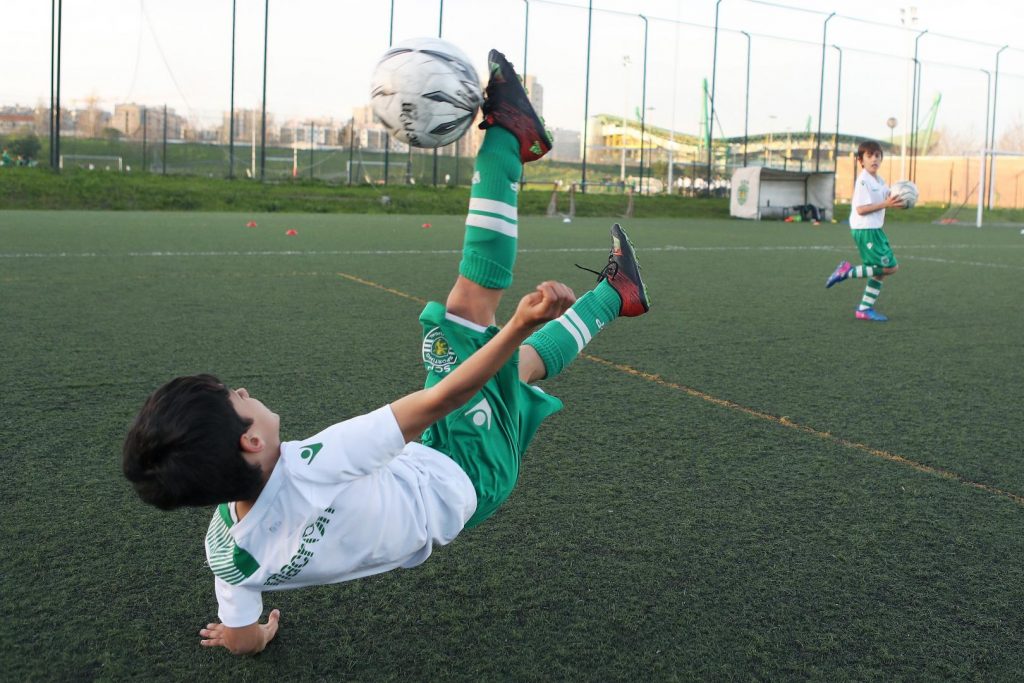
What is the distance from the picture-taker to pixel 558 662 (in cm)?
210

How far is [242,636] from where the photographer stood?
6.74 feet

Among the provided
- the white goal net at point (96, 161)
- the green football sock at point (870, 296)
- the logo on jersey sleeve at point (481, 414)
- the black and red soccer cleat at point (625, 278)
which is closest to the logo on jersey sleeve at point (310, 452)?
the logo on jersey sleeve at point (481, 414)

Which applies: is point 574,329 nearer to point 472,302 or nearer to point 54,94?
point 472,302

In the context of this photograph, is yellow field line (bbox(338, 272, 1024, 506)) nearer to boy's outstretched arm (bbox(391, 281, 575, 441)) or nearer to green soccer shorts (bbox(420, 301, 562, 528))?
green soccer shorts (bbox(420, 301, 562, 528))

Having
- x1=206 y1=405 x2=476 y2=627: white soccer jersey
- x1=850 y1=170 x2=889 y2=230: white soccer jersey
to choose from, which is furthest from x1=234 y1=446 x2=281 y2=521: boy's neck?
x1=850 y1=170 x2=889 y2=230: white soccer jersey

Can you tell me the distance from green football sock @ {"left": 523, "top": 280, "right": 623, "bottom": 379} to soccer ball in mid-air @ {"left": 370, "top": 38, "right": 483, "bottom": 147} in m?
0.60

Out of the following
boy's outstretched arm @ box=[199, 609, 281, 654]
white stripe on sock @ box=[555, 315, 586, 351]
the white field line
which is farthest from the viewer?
the white field line

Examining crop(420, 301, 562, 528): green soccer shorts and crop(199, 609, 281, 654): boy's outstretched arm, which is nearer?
crop(199, 609, 281, 654): boy's outstretched arm

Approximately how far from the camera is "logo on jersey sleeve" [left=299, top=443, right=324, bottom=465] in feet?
6.26

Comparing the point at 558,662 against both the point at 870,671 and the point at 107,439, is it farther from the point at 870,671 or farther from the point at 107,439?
the point at 107,439

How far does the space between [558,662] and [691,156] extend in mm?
34267

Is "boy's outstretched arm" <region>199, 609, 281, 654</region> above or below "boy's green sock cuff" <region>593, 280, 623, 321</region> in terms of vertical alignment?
below

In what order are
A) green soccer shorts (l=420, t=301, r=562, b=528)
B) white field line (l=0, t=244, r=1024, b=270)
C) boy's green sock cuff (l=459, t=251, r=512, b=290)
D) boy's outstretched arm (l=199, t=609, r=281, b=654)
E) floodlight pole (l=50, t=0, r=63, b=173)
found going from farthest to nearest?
floodlight pole (l=50, t=0, r=63, b=173) → white field line (l=0, t=244, r=1024, b=270) → boy's green sock cuff (l=459, t=251, r=512, b=290) → green soccer shorts (l=420, t=301, r=562, b=528) → boy's outstretched arm (l=199, t=609, r=281, b=654)

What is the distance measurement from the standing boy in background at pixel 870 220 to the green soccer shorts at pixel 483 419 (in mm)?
5366
